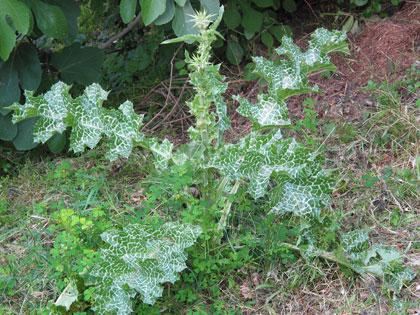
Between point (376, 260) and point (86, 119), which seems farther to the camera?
point (86, 119)

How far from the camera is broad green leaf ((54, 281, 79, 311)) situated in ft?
8.32

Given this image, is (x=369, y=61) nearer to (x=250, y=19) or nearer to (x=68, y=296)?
(x=250, y=19)

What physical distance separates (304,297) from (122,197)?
3.53 ft

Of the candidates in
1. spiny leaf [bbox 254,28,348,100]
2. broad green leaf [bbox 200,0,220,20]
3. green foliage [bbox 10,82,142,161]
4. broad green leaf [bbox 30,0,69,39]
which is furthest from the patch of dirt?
broad green leaf [bbox 30,0,69,39]

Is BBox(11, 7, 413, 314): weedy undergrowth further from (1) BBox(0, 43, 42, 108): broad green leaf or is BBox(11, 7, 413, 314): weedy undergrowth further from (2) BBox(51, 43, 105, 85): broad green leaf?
(2) BBox(51, 43, 105, 85): broad green leaf

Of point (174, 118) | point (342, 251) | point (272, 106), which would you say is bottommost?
point (174, 118)

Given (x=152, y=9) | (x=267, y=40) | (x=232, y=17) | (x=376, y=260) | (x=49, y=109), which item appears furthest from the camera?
(x=267, y=40)

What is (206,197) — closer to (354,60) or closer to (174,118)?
(174,118)

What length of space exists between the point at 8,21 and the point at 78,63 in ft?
2.54

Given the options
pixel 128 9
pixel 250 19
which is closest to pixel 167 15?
pixel 128 9

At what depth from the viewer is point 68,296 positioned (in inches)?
101

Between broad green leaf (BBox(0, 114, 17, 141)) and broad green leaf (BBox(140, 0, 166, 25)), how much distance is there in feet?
3.37

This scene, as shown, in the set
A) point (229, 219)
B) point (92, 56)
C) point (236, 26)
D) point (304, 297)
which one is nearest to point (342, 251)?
point (304, 297)

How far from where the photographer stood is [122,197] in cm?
333
